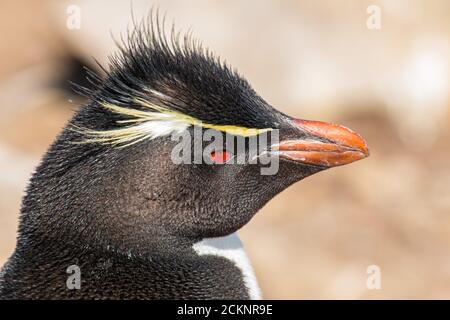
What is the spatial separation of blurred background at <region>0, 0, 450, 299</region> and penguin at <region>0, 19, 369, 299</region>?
516 cm

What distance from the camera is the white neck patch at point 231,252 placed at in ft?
12.1

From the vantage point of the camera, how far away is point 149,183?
11.5 feet

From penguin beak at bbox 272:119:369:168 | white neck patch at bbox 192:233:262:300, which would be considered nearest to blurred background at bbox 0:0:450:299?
white neck patch at bbox 192:233:262:300

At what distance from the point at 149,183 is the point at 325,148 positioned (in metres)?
0.70

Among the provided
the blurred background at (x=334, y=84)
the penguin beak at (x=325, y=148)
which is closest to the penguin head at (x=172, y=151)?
the penguin beak at (x=325, y=148)

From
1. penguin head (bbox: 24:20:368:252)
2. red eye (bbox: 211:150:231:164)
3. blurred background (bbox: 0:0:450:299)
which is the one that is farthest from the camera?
blurred background (bbox: 0:0:450:299)

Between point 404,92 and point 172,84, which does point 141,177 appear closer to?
point 172,84

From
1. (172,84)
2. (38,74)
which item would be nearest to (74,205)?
(172,84)

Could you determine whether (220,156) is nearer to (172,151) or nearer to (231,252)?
(172,151)

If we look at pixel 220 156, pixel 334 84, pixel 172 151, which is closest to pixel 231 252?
pixel 220 156

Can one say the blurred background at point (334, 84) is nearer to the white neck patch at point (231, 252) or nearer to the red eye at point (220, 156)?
the white neck patch at point (231, 252)

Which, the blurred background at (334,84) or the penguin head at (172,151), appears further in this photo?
the blurred background at (334,84)

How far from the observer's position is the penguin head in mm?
3455

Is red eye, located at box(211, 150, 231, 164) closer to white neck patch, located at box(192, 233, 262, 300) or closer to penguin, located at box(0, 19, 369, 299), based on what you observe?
penguin, located at box(0, 19, 369, 299)
